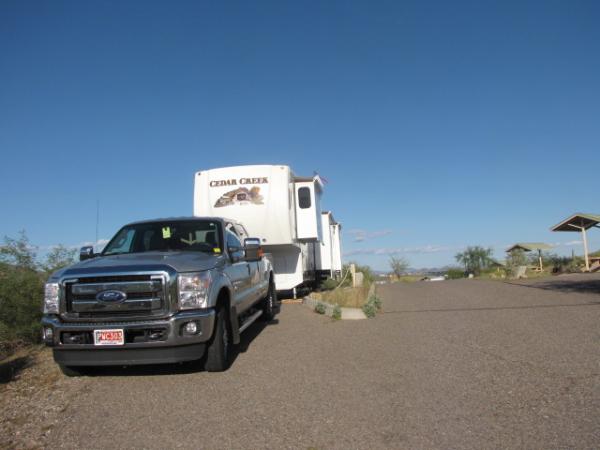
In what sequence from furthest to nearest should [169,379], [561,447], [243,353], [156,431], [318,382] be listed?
[243,353] → [169,379] → [318,382] → [156,431] → [561,447]

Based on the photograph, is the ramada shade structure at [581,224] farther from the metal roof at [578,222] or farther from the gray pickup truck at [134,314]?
the gray pickup truck at [134,314]

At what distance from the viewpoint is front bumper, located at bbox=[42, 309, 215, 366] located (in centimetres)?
532

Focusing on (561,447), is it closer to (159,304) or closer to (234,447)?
(234,447)

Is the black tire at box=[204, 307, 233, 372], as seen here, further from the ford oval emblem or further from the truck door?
the ford oval emblem

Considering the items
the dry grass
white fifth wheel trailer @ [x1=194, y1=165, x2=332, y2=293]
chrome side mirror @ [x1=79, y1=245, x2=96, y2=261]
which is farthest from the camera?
white fifth wheel trailer @ [x1=194, y1=165, x2=332, y2=293]

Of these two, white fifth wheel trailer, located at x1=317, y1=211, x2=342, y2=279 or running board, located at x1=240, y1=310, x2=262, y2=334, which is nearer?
running board, located at x1=240, y1=310, x2=262, y2=334

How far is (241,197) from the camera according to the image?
40.7ft

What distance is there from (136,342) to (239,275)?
228cm

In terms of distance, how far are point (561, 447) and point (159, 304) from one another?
13.0 ft

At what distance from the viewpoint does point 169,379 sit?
5719mm

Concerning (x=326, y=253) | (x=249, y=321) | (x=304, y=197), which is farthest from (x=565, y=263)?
(x=249, y=321)

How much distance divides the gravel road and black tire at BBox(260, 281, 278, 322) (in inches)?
71.6

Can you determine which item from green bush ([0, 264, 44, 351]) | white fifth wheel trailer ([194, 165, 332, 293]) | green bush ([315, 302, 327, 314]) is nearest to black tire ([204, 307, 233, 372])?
green bush ([0, 264, 44, 351])

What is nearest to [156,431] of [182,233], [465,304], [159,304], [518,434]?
[159,304]
